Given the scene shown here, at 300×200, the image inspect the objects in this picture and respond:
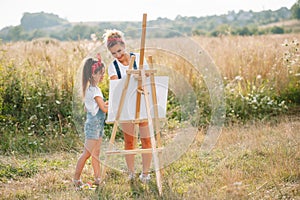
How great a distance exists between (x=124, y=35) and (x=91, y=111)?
78cm

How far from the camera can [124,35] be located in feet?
14.9

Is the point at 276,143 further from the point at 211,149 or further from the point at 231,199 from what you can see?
the point at 231,199

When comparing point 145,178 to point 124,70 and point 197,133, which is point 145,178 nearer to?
point 124,70

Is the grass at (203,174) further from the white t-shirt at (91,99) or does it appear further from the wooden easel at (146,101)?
the white t-shirt at (91,99)

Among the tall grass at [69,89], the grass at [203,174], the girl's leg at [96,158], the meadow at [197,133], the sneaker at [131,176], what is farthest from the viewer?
the tall grass at [69,89]

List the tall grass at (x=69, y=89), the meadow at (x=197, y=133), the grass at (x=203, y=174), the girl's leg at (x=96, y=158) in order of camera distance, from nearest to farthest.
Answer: the grass at (x=203, y=174) < the meadow at (x=197, y=133) < the girl's leg at (x=96, y=158) < the tall grass at (x=69, y=89)

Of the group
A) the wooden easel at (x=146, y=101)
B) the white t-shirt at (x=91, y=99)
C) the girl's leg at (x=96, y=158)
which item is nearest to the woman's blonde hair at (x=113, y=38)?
the wooden easel at (x=146, y=101)

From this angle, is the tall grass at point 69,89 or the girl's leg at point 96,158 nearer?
the girl's leg at point 96,158

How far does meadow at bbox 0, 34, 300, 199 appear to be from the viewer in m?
4.36

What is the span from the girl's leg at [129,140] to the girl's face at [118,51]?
2.15ft

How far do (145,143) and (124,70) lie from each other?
0.74m

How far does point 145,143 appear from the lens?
4.63m

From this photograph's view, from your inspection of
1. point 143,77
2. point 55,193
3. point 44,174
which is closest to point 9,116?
point 44,174

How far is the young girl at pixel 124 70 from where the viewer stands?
4398mm
